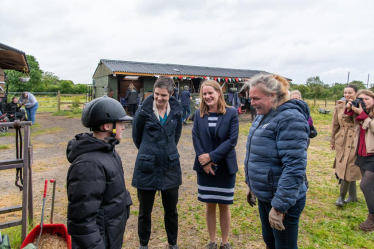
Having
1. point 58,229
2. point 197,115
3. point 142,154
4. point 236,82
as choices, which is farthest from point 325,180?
point 236,82

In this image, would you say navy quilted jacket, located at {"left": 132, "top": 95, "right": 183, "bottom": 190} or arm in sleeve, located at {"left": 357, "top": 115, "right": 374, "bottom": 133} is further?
arm in sleeve, located at {"left": 357, "top": 115, "right": 374, "bottom": 133}

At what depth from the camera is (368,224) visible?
3.47 m

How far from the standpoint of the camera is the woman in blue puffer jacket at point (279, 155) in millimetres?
1895

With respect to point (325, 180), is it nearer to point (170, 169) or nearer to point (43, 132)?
point (170, 169)

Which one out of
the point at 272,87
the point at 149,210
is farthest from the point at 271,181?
the point at 149,210

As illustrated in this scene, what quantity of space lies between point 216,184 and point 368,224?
7.19ft

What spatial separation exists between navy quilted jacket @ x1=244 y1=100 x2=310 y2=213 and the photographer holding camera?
188 cm

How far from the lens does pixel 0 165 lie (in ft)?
8.75

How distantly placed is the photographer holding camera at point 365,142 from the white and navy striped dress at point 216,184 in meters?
1.93

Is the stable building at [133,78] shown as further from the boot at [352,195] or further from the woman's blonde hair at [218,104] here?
the boot at [352,195]

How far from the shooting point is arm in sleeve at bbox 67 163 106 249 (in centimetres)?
155

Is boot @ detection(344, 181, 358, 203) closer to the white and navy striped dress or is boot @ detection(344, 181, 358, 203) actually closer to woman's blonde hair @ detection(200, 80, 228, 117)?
the white and navy striped dress

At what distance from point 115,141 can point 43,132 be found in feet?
35.5

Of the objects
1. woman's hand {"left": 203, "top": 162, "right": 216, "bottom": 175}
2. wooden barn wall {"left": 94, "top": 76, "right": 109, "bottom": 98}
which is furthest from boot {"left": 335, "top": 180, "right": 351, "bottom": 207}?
wooden barn wall {"left": 94, "top": 76, "right": 109, "bottom": 98}
